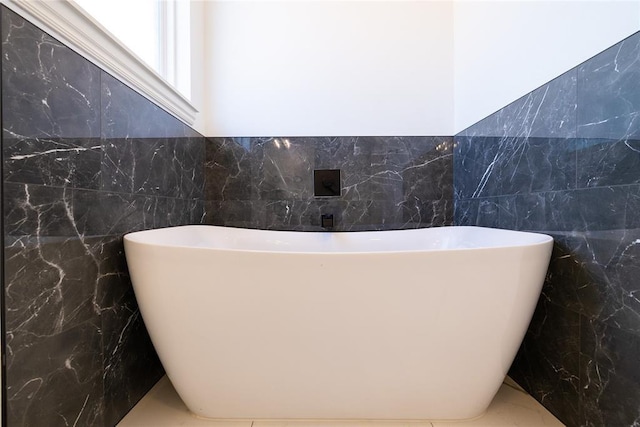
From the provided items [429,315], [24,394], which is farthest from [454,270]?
[24,394]

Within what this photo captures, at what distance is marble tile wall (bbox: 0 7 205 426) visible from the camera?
73 cm

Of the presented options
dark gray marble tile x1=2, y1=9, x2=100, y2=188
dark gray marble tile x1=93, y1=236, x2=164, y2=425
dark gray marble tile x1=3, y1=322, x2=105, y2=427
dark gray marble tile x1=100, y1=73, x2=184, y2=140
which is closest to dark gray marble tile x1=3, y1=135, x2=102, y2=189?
dark gray marble tile x1=2, y1=9, x2=100, y2=188

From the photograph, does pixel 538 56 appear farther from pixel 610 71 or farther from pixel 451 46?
pixel 451 46

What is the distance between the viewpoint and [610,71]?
2.97ft

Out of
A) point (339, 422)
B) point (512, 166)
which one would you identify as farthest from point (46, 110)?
point (512, 166)

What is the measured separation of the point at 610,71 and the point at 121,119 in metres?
1.56

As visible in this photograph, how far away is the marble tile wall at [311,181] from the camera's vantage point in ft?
6.39

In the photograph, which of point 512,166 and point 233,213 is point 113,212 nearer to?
point 233,213

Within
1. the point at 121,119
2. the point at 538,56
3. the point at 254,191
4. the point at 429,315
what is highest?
the point at 538,56

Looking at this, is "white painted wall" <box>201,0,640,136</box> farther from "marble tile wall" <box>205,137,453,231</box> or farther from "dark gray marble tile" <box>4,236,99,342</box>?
"dark gray marble tile" <box>4,236,99,342</box>

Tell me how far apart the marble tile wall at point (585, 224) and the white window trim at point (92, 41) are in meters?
1.53

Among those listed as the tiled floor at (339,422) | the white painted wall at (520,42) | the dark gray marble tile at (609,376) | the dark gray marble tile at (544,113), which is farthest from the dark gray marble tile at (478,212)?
the tiled floor at (339,422)

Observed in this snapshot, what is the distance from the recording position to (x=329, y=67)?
1947 mm

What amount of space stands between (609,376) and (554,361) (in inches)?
8.8
